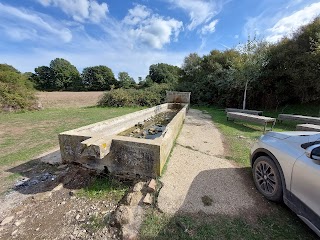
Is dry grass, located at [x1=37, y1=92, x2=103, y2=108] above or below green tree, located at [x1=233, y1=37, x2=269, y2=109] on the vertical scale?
below

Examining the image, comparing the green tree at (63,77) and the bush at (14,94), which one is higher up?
the green tree at (63,77)

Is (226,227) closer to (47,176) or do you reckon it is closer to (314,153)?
(314,153)

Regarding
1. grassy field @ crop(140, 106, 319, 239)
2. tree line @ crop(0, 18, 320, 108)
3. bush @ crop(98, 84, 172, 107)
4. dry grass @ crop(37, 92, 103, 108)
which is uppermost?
tree line @ crop(0, 18, 320, 108)

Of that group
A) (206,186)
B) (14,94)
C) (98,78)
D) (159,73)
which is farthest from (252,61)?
(98,78)

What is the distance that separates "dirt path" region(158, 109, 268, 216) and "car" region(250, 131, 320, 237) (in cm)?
31

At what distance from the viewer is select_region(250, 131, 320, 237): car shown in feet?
6.02

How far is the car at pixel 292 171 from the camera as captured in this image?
1.83 meters

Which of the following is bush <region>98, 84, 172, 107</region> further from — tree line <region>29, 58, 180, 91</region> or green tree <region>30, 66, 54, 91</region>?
green tree <region>30, 66, 54, 91</region>

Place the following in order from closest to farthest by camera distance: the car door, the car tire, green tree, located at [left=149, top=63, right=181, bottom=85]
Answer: the car door < the car tire < green tree, located at [left=149, top=63, right=181, bottom=85]

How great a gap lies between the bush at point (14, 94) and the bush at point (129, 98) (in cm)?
471

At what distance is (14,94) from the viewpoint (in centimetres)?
1140

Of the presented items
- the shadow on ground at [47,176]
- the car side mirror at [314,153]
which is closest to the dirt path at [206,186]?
the car side mirror at [314,153]

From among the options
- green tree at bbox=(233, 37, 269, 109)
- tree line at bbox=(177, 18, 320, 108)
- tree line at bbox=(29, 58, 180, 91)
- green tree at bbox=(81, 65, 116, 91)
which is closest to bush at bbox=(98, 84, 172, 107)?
tree line at bbox=(177, 18, 320, 108)

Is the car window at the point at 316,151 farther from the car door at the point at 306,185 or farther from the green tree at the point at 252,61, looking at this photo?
the green tree at the point at 252,61
